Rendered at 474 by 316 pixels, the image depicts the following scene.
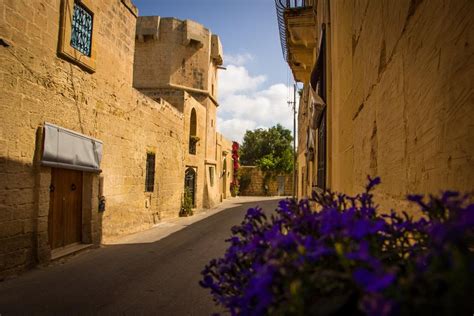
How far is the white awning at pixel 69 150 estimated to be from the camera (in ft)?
19.3

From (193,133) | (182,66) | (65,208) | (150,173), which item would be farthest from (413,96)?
(182,66)

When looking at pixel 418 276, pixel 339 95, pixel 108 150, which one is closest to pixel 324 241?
pixel 418 276

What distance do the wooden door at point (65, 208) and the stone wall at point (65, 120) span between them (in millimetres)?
237

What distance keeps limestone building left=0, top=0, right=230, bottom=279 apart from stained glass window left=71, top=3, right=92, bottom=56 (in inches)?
0.9

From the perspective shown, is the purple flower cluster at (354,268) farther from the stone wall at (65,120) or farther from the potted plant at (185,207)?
the potted plant at (185,207)

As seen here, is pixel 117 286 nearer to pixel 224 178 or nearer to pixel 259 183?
pixel 224 178

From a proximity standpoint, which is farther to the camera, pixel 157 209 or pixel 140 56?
pixel 140 56

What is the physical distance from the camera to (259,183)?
110ft

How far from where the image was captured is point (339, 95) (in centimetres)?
361

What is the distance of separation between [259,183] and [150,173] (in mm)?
22838

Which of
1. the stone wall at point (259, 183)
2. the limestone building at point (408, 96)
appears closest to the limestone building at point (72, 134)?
the limestone building at point (408, 96)

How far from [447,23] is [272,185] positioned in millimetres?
32340

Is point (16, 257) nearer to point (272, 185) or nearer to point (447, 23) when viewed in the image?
point (447, 23)

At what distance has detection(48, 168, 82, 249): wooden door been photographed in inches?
258
